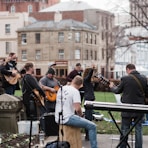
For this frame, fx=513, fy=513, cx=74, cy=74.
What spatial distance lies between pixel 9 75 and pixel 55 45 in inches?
2186

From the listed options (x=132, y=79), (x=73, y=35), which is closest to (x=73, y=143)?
(x=132, y=79)

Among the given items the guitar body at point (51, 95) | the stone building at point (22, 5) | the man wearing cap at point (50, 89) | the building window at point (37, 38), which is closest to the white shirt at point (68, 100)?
the man wearing cap at point (50, 89)

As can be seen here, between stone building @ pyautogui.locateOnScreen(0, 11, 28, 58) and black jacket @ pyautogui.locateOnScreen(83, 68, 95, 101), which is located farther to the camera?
stone building @ pyautogui.locateOnScreen(0, 11, 28, 58)

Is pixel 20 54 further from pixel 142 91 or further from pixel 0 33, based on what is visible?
pixel 142 91

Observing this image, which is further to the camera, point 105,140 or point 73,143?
point 105,140

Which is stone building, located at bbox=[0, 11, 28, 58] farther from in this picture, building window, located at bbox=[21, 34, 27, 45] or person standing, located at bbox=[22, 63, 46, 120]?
person standing, located at bbox=[22, 63, 46, 120]

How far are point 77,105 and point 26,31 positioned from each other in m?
62.8

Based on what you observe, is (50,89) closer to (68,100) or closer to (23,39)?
(68,100)

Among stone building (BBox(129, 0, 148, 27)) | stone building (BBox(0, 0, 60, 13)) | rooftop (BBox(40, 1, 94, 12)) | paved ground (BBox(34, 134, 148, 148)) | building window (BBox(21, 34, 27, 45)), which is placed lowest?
paved ground (BBox(34, 134, 148, 148))

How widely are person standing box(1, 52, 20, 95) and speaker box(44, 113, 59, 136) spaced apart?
7.76 feet

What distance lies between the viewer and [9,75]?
47.2ft

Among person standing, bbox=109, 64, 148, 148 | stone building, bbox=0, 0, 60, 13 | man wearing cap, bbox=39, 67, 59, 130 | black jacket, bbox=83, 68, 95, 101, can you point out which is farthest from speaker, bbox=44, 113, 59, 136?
stone building, bbox=0, 0, 60, 13

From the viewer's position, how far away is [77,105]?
9680 millimetres

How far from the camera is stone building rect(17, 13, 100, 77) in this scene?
6975 cm
